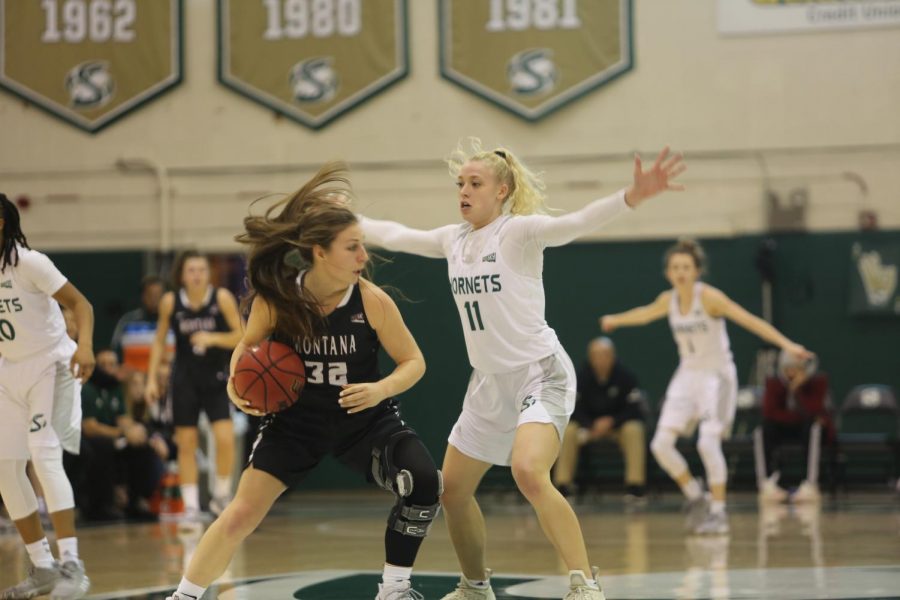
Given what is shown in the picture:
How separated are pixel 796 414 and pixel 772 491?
83cm

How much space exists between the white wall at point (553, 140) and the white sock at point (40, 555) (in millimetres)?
8710

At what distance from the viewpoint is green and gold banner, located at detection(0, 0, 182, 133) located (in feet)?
50.6

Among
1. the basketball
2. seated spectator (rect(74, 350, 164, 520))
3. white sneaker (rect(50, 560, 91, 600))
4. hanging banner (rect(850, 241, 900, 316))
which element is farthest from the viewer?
hanging banner (rect(850, 241, 900, 316))

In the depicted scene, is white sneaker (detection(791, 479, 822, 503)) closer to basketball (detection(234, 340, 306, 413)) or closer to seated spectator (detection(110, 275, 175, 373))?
seated spectator (detection(110, 275, 175, 373))

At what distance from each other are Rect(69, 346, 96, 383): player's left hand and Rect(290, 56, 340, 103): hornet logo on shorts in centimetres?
937

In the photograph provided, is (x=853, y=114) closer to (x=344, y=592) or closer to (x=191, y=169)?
(x=191, y=169)

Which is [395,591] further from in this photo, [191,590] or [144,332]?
[144,332]

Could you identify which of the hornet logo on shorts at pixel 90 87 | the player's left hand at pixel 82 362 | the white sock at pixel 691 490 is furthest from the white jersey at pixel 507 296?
the hornet logo on shorts at pixel 90 87

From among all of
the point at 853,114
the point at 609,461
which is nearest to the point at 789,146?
the point at 853,114

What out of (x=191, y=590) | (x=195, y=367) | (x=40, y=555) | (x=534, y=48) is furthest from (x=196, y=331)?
(x=534, y=48)

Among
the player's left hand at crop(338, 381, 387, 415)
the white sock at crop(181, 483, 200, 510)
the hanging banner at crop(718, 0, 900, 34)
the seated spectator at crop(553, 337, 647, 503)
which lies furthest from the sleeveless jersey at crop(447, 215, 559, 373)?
the hanging banner at crop(718, 0, 900, 34)

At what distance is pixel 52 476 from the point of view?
245 inches

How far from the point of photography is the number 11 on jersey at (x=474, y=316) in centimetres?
557

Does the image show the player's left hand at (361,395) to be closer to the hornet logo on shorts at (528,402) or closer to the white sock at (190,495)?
the hornet logo on shorts at (528,402)
